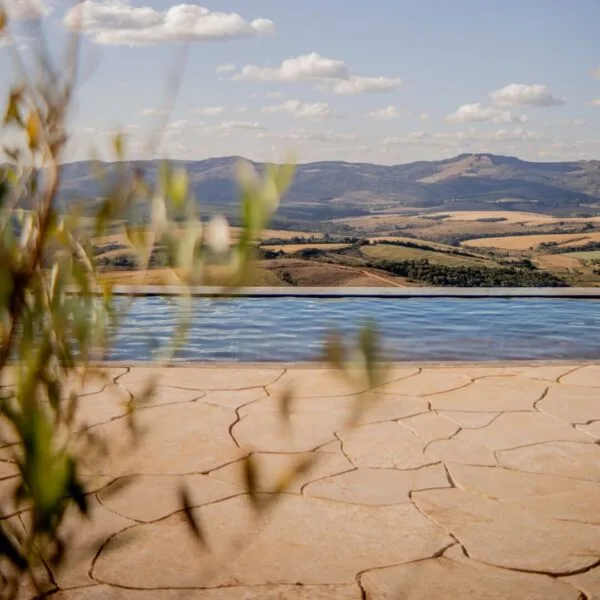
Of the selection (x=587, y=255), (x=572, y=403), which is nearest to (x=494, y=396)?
(x=572, y=403)

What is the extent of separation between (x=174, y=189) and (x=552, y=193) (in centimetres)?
2683

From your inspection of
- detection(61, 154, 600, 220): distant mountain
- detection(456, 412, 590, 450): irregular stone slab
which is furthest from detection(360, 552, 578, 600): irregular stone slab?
detection(61, 154, 600, 220): distant mountain

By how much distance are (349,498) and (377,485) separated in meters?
0.14

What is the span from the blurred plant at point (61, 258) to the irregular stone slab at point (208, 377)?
8.61 feet

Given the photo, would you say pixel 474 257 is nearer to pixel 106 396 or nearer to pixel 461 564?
pixel 106 396

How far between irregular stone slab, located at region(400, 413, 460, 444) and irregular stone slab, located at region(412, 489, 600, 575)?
0.53 m

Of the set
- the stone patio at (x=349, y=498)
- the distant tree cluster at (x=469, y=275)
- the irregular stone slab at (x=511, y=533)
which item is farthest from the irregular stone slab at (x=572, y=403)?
the distant tree cluster at (x=469, y=275)

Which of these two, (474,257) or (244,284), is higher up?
(244,284)

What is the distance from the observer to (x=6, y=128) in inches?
34.0

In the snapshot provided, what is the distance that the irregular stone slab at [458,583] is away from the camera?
5.74 feet

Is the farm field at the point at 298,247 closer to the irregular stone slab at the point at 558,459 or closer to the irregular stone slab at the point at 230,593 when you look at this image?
the irregular stone slab at the point at 558,459

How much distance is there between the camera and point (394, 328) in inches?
222

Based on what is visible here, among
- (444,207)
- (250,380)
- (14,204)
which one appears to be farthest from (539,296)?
(444,207)

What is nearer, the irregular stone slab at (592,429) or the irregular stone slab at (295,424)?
the irregular stone slab at (295,424)
